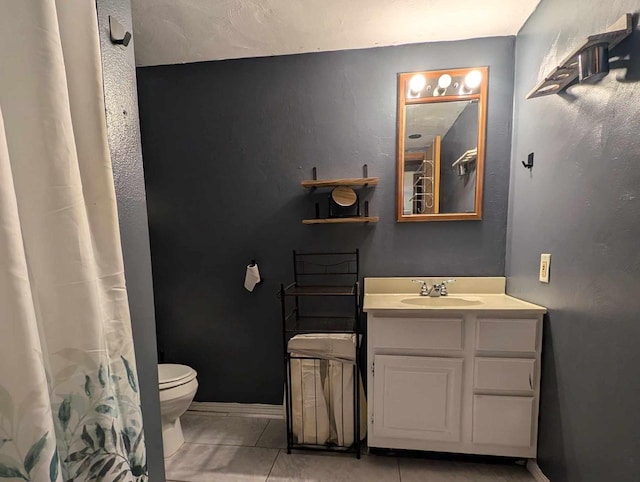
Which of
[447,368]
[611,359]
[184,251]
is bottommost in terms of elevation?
[447,368]

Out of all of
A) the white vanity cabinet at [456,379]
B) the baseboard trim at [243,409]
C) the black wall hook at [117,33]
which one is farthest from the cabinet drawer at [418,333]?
the black wall hook at [117,33]

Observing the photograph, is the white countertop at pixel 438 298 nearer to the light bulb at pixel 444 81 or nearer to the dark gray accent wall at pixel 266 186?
the dark gray accent wall at pixel 266 186

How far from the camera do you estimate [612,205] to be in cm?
103

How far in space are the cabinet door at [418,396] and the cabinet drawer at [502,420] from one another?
0.33 feet

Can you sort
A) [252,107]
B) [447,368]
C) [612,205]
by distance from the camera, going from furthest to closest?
1. [252,107]
2. [447,368]
3. [612,205]

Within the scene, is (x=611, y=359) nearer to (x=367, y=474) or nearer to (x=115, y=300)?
(x=367, y=474)

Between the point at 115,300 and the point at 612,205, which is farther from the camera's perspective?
the point at 612,205

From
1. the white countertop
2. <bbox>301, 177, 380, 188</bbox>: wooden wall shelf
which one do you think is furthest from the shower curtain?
<bbox>301, 177, 380, 188</bbox>: wooden wall shelf

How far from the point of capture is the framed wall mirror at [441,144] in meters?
1.75

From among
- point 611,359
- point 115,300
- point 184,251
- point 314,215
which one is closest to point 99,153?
point 115,300

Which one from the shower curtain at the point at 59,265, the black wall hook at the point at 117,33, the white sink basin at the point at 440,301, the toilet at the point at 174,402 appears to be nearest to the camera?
the shower curtain at the point at 59,265

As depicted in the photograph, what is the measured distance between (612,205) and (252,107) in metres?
1.86

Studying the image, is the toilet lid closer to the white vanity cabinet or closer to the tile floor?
the tile floor

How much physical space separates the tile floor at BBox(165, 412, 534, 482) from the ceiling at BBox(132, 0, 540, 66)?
Result: 2.33m
